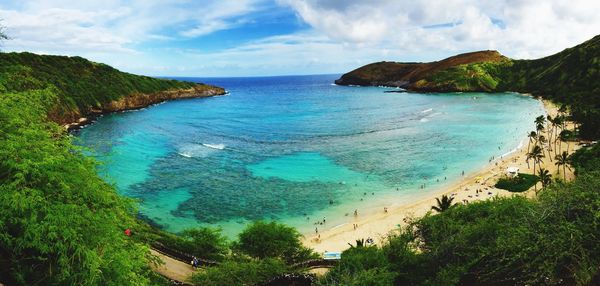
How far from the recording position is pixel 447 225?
2869cm

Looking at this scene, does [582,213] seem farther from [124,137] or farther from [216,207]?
[124,137]

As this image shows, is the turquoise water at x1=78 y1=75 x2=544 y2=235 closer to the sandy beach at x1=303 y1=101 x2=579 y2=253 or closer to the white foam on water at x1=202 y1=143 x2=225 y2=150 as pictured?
the white foam on water at x1=202 y1=143 x2=225 y2=150

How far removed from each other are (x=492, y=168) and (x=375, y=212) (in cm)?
2597

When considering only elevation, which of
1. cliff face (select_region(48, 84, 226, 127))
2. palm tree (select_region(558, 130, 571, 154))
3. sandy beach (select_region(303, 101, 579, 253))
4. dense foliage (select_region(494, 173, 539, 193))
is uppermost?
cliff face (select_region(48, 84, 226, 127))

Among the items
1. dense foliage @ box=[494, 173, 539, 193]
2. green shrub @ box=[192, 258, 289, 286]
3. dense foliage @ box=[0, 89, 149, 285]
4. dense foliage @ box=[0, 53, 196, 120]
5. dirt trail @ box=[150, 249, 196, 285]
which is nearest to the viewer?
dense foliage @ box=[0, 89, 149, 285]

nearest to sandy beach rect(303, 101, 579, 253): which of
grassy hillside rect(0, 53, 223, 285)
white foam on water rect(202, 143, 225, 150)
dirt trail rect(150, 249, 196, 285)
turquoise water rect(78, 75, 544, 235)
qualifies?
turquoise water rect(78, 75, 544, 235)

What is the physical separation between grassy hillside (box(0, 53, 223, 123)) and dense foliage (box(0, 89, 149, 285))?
95.5 metres

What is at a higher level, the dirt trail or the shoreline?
the shoreline

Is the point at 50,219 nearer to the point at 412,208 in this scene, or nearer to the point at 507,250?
the point at 507,250

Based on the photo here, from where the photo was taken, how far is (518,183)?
5356 centimetres

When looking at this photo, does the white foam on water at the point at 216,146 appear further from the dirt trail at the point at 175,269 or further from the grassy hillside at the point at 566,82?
the grassy hillside at the point at 566,82

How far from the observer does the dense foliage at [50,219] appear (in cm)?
1086

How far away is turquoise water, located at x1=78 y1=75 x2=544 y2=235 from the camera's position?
167 feet

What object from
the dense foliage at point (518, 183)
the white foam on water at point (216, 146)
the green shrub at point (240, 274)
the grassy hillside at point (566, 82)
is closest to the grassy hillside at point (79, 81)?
the white foam on water at point (216, 146)
